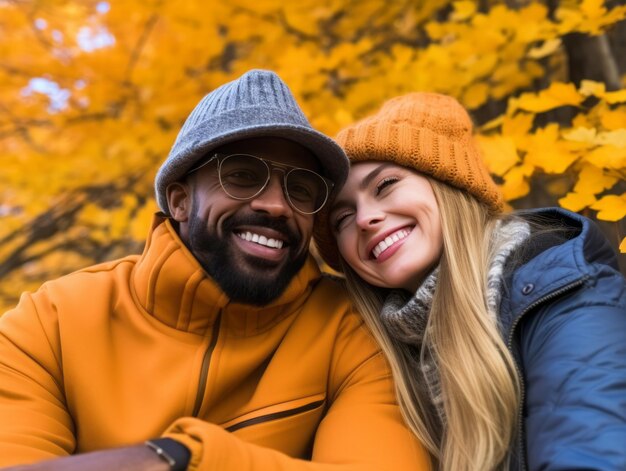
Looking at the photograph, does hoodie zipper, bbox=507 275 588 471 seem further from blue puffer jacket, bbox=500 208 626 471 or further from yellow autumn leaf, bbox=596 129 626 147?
yellow autumn leaf, bbox=596 129 626 147

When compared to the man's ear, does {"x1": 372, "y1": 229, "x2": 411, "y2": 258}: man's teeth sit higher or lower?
lower

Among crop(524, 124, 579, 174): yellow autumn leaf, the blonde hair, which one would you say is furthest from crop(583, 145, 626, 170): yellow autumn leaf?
the blonde hair

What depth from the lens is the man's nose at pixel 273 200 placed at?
1.88 m

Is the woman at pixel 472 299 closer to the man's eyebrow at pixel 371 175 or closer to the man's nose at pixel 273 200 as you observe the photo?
the man's eyebrow at pixel 371 175

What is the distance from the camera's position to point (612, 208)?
6.25ft

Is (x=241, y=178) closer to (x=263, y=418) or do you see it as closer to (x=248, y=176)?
(x=248, y=176)

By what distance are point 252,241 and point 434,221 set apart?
58 centimetres

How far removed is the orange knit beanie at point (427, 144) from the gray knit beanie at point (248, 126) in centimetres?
16

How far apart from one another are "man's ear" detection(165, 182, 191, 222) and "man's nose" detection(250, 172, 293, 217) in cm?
27

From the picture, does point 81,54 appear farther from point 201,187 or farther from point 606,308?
point 606,308

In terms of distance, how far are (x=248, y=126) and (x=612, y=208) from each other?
1.15 metres

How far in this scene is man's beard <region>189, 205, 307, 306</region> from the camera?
1847 millimetres

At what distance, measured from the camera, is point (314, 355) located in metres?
1.94

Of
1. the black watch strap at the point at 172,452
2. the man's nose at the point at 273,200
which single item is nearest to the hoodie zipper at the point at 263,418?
the black watch strap at the point at 172,452
